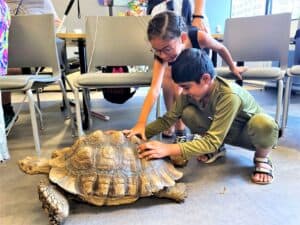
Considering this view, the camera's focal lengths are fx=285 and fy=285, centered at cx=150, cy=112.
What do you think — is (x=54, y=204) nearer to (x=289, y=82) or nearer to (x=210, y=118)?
(x=210, y=118)

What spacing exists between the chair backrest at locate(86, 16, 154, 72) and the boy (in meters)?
0.60

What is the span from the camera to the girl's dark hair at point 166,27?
4.05 feet

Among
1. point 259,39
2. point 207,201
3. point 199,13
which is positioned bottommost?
point 207,201

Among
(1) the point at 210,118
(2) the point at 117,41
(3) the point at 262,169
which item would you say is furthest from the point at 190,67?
(2) the point at 117,41

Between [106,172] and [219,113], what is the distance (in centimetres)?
52

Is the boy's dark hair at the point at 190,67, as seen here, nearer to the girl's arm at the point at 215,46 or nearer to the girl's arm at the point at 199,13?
the girl's arm at the point at 215,46

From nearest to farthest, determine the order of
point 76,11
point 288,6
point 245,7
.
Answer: point 288,6
point 76,11
point 245,7

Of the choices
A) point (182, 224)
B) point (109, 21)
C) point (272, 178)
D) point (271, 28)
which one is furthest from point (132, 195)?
point (271, 28)

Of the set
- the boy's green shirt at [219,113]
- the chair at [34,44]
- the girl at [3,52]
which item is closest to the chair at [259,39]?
the boy's green shirt at [219,113]

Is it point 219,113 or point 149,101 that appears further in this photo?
point 149,101

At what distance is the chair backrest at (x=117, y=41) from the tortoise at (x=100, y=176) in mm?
823

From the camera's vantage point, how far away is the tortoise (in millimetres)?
995

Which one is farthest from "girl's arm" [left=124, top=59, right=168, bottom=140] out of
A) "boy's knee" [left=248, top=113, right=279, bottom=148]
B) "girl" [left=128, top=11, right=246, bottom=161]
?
"boy's knee" [left=248, top=113, right=279, bottom=148]

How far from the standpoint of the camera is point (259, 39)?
1928mm
